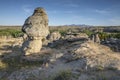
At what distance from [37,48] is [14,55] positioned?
2649mm

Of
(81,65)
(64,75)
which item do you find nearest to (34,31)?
(81,65)

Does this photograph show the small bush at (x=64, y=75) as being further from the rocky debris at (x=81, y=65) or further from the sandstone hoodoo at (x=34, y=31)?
the sandstone hoodoo at (x=34, y=31)

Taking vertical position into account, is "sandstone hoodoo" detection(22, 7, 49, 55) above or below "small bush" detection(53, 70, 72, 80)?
above

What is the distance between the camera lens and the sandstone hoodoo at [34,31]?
2131cm

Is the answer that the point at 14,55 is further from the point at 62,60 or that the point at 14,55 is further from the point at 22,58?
the point at 62,60

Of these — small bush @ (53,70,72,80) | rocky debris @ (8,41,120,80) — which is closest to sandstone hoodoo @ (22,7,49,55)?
rocky debris @ (8,41,120,80)

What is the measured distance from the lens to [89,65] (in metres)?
15.1

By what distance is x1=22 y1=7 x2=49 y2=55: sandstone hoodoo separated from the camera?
21.3 metres

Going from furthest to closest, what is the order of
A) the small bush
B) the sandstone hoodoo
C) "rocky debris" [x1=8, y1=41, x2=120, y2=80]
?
the sandstone hoodoo < "rocky debris" [x1=8, y1=41, x2=120, y2=80] < the small bush

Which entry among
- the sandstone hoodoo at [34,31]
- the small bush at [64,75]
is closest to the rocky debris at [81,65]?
the small bush at [64,75]

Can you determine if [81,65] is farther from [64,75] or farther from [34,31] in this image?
[34,31]

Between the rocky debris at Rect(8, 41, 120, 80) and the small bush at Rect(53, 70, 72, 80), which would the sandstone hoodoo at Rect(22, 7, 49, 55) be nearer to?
the rocky debris at Rect(8, 41, 120, 80)

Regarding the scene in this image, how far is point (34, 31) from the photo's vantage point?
21859 millimetres

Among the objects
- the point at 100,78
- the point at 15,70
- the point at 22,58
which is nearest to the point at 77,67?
the point at 100,78
